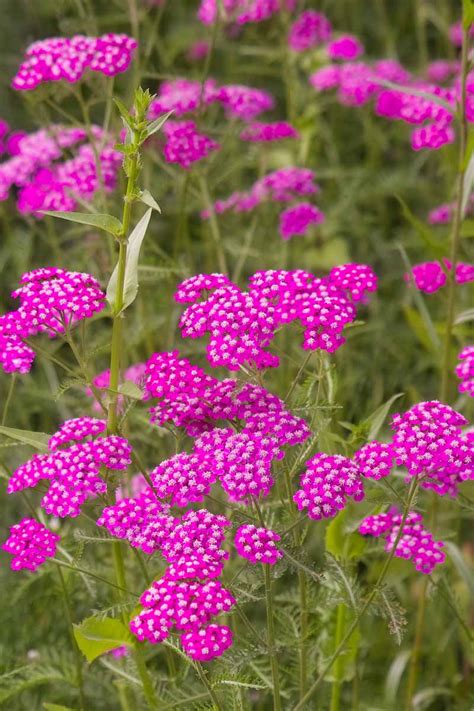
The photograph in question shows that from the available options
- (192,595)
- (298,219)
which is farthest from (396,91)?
(192,595)

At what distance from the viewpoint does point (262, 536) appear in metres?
2.16

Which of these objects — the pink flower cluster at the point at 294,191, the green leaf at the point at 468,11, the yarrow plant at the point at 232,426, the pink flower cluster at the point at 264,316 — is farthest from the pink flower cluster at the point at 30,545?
the pink flower cluster at the point at 294,191

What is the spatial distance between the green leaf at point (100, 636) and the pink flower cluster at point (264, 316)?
0.69 m

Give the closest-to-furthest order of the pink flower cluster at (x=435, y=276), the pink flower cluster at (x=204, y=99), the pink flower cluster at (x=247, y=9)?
the pink flower cluster at (x=435, y=276)
the pink flower cluster at (x=204, y=99)
the pink flower cluster at (x=247, y=9)

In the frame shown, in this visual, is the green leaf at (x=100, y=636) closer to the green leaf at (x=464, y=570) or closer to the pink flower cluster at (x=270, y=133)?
the green leaf at (x=464, y=570)

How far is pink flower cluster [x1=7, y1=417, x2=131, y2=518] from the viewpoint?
7.55 feet

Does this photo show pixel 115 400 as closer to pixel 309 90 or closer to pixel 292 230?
pixel 292 230

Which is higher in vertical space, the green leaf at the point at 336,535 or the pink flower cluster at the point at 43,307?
the pink flower cluster at the point at 43,307

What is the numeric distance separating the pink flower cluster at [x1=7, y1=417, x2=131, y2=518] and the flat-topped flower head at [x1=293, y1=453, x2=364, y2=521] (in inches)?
16.4

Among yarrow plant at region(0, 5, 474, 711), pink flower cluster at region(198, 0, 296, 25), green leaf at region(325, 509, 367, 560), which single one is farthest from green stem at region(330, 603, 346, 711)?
pink flower cluster at region(198, 0, 296, 25)

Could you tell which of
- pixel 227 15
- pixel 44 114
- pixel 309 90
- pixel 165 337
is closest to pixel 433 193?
pixel 309 90

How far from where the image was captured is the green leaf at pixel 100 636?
8.11 ft

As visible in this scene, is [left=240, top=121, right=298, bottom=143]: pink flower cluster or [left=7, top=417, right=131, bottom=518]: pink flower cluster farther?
[left=240, top=121, right=298, bottom=143]: pink flower cluster

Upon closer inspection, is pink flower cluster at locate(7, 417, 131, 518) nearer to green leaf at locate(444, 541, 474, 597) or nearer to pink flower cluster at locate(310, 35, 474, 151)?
green leaf at locate(444, 541, 474, 597)
